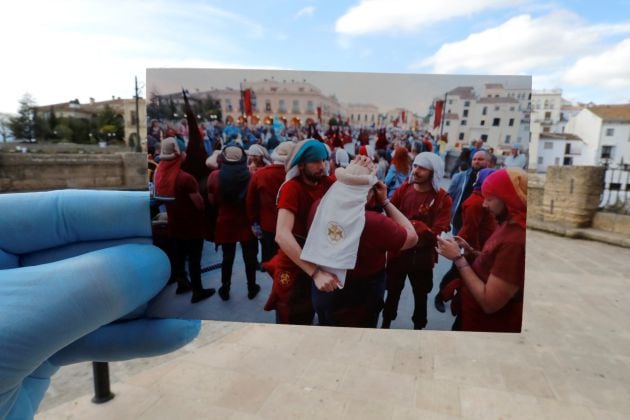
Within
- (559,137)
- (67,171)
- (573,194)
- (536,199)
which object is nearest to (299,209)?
(573,194)

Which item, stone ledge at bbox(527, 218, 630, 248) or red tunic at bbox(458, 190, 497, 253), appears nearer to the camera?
red tunic at bbox(458, 190, 497, 253)

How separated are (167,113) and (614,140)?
33850mm

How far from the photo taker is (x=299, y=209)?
6.75 ft

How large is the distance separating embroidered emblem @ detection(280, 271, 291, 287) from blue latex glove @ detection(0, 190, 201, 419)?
0.69 meters

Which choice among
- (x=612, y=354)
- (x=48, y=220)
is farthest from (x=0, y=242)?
(x=612, y=354)

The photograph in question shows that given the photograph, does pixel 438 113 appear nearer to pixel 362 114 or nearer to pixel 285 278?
pixel 362 114

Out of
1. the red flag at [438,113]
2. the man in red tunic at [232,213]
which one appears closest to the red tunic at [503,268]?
the red flag at [438,113]

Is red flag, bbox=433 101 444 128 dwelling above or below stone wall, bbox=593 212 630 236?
above

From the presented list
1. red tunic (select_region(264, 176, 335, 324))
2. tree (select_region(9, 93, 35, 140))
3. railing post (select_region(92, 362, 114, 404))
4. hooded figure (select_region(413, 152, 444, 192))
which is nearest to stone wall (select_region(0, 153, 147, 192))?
railing post (select_region(92, 362, 114, 404))

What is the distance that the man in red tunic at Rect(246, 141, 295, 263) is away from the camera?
2096 millimetres

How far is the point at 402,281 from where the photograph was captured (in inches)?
84.7

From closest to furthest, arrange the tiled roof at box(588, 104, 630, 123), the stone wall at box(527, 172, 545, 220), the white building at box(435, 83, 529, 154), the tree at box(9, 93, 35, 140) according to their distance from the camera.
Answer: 1. the white building at box(435, 83, 529, 154)
2. the stone wall at box(527, 172, 545, 220)
3. the tiled roof at box(588, 104, 630, 123)
4. the tree at box(9, 93, 35, 140)

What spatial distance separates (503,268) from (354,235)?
3.00 ft

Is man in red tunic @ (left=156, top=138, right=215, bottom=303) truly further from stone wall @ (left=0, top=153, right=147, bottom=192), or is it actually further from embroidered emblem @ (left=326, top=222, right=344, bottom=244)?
Answer: stone wall @ (left=0, top=153, right=147, bottom=192)
